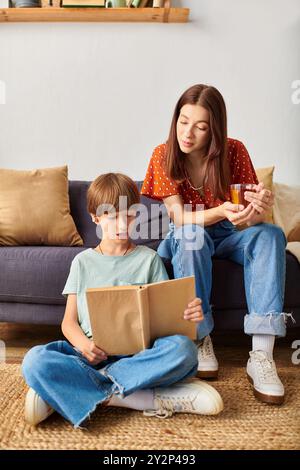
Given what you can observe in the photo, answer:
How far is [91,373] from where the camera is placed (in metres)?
1.42

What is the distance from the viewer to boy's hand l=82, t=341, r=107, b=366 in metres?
1.43

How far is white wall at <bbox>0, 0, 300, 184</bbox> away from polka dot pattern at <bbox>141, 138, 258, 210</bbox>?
107 cm

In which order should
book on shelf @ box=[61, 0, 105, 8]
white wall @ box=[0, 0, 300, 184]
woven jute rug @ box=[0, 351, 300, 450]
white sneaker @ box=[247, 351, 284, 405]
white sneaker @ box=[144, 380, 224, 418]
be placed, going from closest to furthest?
woven jute rug @ box=[0, 351, 300, 450]
white sneaker @ box=[144, 380, 224, 418]
white sneaker @ box=[247, 351, 284, 405]
book on shelf @ box=[61, 0, 105, 8]
white wall @ box=[0, 0, 300, 184]

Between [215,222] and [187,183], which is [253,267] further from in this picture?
[187,183]

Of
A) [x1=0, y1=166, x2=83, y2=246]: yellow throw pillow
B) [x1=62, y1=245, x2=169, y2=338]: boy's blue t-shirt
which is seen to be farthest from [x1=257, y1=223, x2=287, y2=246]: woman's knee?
[x1=0, y1=166, x2=83, y2=246]: yellow throw pillow

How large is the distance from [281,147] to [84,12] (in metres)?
1.26

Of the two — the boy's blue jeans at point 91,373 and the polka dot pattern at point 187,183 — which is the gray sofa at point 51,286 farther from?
the boy's blue jeans at point 91,373

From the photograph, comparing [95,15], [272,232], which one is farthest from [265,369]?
[95,15]

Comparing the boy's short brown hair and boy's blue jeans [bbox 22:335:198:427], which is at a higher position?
the boy's short brown hair

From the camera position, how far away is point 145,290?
1359mm

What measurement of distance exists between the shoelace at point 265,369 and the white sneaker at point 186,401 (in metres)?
0.19

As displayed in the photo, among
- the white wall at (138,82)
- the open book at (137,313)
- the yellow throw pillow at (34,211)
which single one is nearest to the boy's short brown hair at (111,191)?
the open book at (137,313)

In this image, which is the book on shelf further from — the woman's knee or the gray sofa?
the woman's knee
